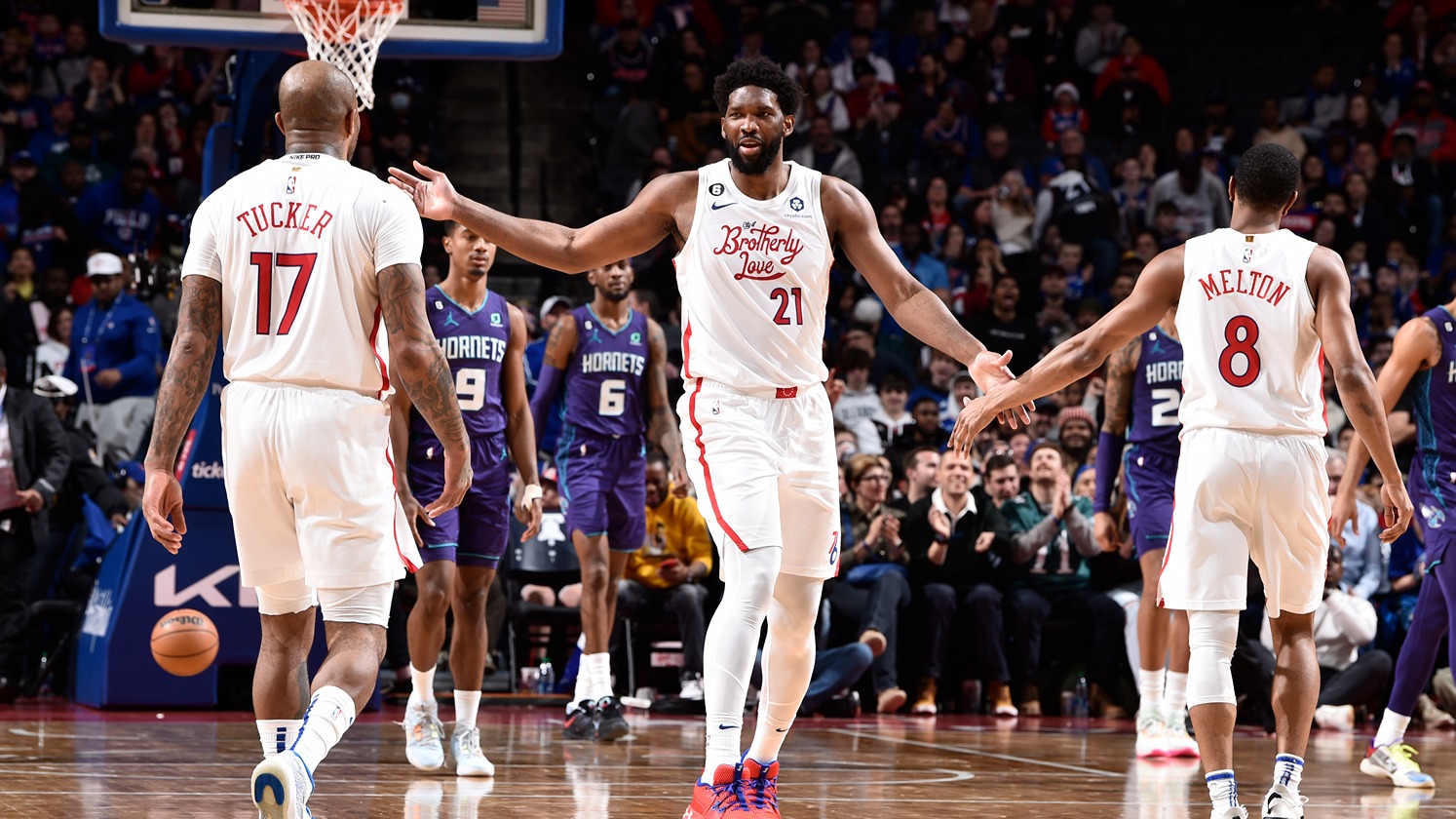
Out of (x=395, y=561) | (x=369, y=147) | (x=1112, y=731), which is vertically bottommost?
(x=1112, y=731)

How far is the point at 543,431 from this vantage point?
1135 centimetres

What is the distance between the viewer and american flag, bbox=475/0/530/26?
9312 mm

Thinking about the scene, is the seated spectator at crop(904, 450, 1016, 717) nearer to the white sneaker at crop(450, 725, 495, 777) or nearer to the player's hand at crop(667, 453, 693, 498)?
the player's hand at crop(667, 453, 693, 498)

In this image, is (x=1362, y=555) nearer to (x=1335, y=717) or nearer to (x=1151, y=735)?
(x=1335, y=717)

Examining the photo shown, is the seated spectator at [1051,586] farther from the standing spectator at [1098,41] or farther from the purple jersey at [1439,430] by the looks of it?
the standing spectator at [1098,41]

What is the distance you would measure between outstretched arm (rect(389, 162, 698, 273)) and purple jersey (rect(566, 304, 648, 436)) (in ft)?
13.0

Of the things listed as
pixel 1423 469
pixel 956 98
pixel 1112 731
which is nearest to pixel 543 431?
pixel 1112 731

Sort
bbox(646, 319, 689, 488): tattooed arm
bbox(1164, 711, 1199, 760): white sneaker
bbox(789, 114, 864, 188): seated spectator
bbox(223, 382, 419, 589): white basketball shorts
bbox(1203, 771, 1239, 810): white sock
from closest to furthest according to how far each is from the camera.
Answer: bbox(223, 382, 419, 589): white basketball shorts → bbox(1203, 771, 1239, 810): white sock → bbox(1164, 711, 1199, 760): white sneaker → bbox(646, 319, 689, 488): tattooed arm → bbox(789, 114, 864, 188): seated spectator

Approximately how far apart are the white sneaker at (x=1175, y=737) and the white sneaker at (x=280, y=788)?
5.51 m

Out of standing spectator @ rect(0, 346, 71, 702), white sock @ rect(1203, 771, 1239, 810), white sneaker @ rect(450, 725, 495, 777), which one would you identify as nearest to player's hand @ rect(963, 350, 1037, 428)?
white sock @ rect(1203, 771, 1239, 810)

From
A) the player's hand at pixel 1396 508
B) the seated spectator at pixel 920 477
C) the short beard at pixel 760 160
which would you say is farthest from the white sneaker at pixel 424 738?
the seated spectator at pixel 920 477

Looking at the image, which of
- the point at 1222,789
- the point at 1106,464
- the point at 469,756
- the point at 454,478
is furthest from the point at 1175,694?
the point at 454,478

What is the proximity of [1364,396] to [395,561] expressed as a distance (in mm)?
3368

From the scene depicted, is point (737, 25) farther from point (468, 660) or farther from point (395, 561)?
point (395, 561)
